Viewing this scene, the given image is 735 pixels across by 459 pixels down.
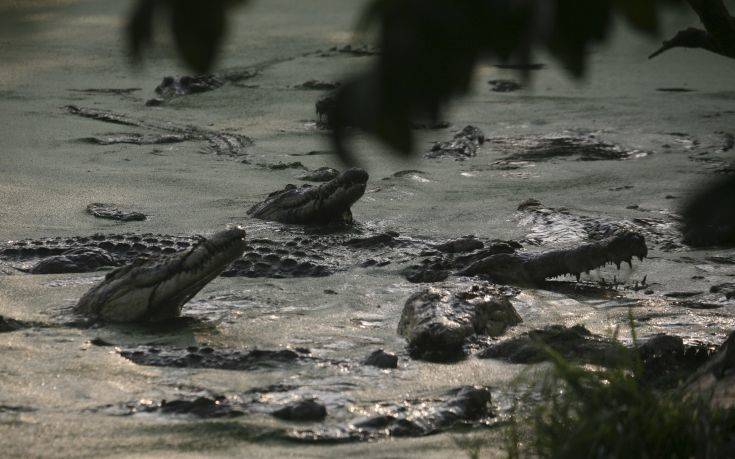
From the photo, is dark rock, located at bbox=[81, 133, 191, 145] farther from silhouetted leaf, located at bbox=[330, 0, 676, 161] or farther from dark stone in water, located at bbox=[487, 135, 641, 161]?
silhouetted leaf, located at bbox=[330, 0, 676, 161]

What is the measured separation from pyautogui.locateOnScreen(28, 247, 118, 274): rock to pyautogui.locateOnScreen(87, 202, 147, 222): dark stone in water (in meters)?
0.87

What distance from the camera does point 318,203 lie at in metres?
5.90

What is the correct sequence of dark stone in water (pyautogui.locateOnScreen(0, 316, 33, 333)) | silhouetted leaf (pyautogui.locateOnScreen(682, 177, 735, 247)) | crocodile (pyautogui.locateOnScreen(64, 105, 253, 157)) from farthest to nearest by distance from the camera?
crocodile (pyautogui.locateOnScreen(64, 105, 253, 157))
dark stone in water (pyautogui.locateOnScreen(0, 316, 33, 333))
silhouetted leaf (pyautogui.locateOnScreen(682, 177, 735, 247))

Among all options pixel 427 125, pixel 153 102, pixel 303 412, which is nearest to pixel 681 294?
pixel 303 412

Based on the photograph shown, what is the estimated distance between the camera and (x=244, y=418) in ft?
10.2

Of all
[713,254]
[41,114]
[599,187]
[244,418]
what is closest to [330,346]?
[244,418]

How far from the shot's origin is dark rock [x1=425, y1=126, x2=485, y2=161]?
7.52m

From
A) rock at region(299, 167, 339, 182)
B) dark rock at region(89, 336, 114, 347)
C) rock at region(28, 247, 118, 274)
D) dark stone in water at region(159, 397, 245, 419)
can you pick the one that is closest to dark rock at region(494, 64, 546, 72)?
dark stone in water at region(159, 397, 245, 419)

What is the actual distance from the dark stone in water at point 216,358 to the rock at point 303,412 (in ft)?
1.58

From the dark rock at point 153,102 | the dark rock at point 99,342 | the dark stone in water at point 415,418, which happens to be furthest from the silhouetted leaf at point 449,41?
the dark rock at point 153,102

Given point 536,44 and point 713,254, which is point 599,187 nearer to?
point 713,254

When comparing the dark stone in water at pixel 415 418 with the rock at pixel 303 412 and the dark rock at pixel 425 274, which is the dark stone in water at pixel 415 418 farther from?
the dark rock at pixel 425 274

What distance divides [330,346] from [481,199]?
2710 millimetres

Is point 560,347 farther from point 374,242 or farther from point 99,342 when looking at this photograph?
point 374,242
